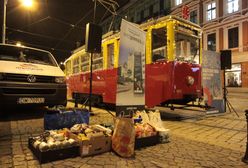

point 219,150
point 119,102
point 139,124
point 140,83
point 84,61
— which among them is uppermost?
point 84,61

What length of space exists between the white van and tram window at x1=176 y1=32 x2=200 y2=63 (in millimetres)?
3513

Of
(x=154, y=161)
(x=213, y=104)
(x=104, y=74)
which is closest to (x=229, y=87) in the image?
(x=213, y=104)

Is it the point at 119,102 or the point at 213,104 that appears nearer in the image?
the point at 119,102

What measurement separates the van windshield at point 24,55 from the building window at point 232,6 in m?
22.9

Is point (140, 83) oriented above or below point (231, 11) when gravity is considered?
below

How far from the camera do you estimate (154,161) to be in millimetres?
3375

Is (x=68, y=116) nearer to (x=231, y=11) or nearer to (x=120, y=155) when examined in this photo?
(x=120, y=155)

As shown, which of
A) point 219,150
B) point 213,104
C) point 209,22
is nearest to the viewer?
point 219,150

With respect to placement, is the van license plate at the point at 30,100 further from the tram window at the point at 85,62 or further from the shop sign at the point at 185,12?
the shop sign at the point at 185,12

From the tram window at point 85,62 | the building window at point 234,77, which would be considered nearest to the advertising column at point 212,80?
the tram window at point 85,62

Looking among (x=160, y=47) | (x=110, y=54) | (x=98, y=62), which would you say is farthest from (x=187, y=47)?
(x=98, y=62)

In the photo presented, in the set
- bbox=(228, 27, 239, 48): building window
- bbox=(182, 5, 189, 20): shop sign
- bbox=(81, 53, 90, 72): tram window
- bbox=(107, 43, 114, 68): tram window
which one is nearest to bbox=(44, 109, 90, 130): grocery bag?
bbox=(107, 43, 114, 68): tram window

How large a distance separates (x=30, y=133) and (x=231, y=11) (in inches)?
1011

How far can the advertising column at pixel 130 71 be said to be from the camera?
4.34 metres
